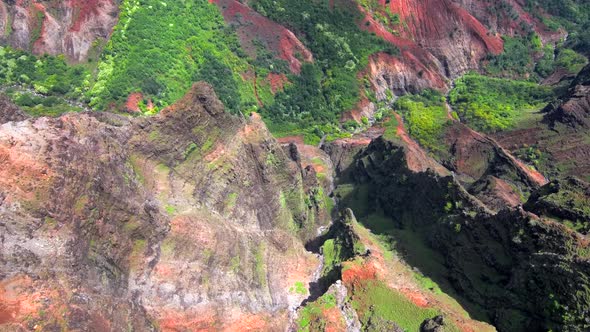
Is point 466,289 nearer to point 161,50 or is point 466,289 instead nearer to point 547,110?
point 547,110

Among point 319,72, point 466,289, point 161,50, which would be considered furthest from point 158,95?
point 466,289

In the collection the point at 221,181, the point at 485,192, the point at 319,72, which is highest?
the point at 221,181

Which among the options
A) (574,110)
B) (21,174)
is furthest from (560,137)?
(21,174)

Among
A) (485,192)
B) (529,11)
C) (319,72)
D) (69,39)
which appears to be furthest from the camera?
(529,11)

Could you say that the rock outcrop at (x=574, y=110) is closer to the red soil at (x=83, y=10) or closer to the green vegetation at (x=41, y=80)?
the green vegetation at (x=41, y=80)

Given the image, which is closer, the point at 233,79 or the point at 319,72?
the point at 233,79

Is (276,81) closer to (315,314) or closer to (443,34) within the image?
(443,34)

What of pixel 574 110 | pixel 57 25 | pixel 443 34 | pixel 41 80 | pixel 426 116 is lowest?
pixel 426 116

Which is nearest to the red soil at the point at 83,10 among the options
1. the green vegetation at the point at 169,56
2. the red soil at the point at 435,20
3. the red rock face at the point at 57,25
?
the red rock face at the point at 57,25
